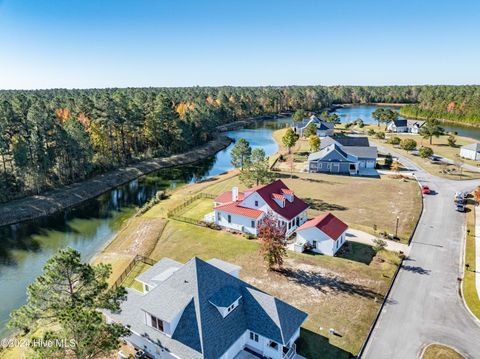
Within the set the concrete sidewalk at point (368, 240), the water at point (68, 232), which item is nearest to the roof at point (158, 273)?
the water at point (68, 232)

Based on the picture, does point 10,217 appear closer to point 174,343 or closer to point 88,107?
point 88,107

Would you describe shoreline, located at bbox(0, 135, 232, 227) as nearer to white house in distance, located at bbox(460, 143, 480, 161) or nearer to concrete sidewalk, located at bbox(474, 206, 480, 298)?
concrete sidewalk, located at bbox(474, 206, 480, 298)

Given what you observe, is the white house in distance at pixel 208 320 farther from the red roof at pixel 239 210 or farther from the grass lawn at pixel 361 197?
the grass lawn at pixel 361 197

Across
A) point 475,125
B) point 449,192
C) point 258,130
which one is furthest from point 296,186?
point 475,125

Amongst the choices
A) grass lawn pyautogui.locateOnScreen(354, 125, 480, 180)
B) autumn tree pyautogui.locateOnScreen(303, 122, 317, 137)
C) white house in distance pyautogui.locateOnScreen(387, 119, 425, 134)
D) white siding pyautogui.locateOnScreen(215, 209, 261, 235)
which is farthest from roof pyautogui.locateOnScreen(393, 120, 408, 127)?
white siding pyautogui.locateOnScreen(215, 209, 261, 235)

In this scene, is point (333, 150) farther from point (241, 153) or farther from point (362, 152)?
point (241, 153)

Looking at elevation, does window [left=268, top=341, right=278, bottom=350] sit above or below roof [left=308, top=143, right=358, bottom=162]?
below
